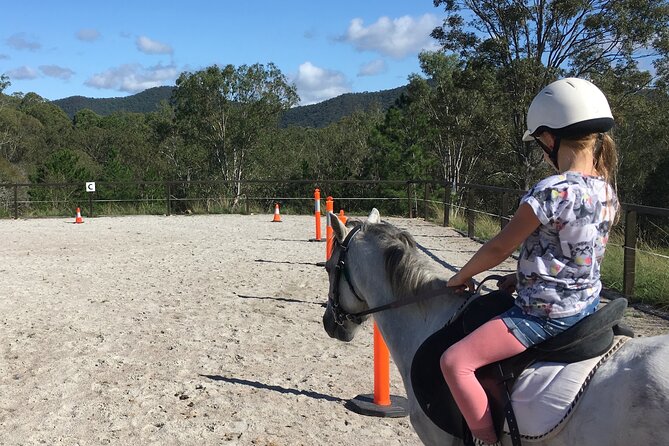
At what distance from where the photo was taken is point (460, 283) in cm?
228

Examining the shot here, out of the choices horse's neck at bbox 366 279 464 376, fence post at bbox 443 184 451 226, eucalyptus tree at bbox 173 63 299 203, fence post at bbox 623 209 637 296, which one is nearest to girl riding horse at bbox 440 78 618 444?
horse's neck at bbox 366 279 464 376

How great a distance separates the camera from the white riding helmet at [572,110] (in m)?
1.97

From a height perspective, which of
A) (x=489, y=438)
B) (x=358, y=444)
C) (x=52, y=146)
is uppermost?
(x=52, y=146)

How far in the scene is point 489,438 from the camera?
2035 millimetres

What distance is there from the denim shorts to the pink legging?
0.03m

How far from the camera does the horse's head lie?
2840 millimetres

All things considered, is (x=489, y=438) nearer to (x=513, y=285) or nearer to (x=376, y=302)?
(x=513, y=285)

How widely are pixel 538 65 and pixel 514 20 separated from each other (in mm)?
2226

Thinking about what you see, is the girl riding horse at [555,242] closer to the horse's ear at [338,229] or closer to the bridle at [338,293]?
the bridle at [338,293]

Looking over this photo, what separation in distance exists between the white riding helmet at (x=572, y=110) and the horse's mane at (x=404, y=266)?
814mm

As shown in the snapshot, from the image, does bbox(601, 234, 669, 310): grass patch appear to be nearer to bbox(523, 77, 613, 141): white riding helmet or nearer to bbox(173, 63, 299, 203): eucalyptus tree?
bbox(523, 77, 613, 141): white riding helmet

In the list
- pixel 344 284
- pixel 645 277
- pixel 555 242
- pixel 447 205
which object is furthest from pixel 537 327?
pixel 447 205

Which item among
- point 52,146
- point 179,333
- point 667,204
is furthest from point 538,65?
point 52,146

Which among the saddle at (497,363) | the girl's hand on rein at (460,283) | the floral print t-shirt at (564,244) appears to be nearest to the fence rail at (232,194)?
the girl's hand on rein at (460,283)
